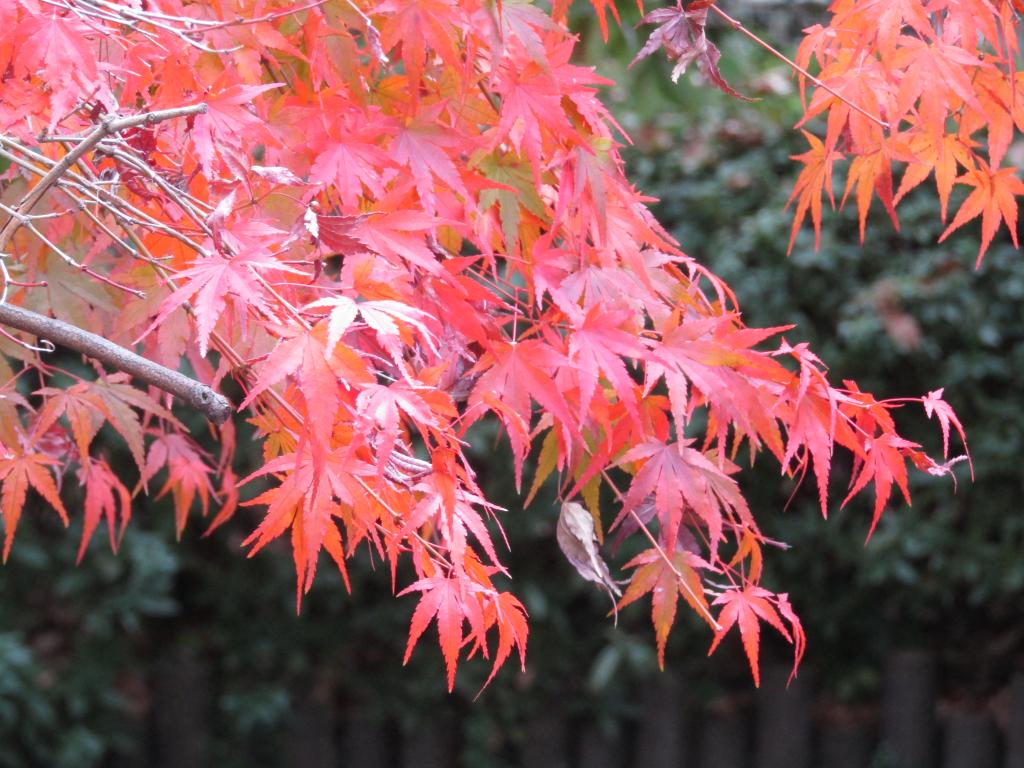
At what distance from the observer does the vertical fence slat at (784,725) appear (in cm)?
324

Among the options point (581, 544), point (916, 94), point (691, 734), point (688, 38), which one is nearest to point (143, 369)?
point (581, 544)

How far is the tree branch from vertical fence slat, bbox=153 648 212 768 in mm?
2453

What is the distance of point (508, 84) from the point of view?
3.98 ft

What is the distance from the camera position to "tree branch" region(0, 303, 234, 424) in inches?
41.3

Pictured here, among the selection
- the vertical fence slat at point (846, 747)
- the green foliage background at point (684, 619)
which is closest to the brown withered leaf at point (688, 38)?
the green foliage background at point (684, 619)

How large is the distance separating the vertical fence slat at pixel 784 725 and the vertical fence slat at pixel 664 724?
21 centimetres

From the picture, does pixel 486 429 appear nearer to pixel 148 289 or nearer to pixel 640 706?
pixel 640 706

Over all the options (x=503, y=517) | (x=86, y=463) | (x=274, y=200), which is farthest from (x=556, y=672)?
(x=274, y=200)

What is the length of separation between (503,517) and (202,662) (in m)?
1.04

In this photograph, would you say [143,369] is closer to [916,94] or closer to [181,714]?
[916,94]

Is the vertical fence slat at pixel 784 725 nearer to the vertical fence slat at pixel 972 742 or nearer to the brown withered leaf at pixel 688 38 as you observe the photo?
the vertical fence slat at pixel 972 742

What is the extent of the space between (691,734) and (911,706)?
587 millimetres

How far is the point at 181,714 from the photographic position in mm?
3367

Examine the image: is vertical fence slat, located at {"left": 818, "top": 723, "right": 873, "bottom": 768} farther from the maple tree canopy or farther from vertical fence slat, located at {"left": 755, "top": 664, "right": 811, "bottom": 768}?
the maple tree canopy
